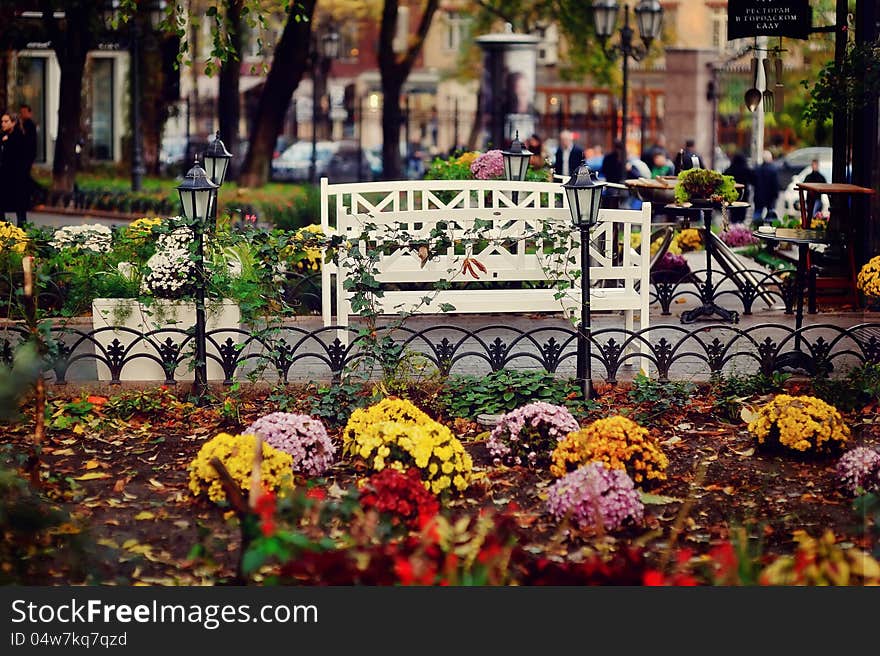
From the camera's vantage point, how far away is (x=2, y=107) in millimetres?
29844

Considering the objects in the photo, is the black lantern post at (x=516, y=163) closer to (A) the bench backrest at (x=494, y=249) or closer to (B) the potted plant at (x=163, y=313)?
(A) the bench backrest at (x=494, y=249)

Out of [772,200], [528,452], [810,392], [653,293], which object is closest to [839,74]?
[653,293]

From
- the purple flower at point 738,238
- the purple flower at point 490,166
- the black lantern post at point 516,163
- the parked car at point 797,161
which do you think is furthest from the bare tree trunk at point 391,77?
the black lantern post at point 516,163

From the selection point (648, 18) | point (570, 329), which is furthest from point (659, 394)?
point (648, 18)

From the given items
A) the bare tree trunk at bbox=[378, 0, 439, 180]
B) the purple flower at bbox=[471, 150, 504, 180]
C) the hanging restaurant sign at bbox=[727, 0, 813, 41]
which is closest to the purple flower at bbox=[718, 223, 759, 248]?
the hanging restaurant sign at bbox=[727, 0, 813, 41]

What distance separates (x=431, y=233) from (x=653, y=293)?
146 inches

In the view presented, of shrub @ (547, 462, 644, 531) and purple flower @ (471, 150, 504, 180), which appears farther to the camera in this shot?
purple flower @ (471, 150, 504, 180)

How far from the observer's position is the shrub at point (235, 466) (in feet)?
21.3

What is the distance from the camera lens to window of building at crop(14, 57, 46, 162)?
116 feet

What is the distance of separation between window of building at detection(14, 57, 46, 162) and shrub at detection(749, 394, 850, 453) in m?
30.2

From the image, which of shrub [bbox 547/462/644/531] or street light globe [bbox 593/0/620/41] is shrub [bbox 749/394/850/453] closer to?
shrub [bbox 547/462/644/531]

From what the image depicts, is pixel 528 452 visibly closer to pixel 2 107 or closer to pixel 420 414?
pixel 420 414

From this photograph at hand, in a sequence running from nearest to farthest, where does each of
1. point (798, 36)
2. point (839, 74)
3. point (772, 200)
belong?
1. point (839, 74)
2. point (798, 36)
3. point (772, 200)

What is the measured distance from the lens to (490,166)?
1257 centimetres
